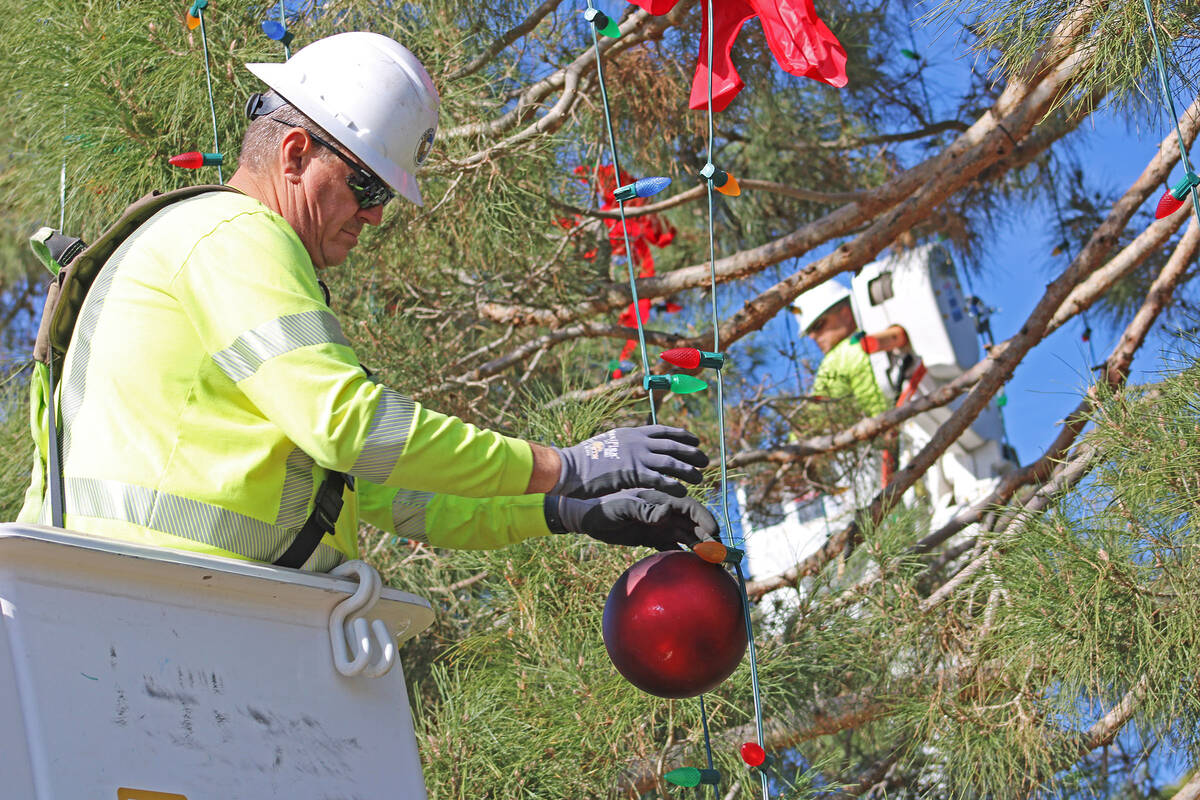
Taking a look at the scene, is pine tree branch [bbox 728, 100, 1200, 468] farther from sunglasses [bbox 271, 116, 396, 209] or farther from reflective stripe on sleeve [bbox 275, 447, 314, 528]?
reflective stripe on sleeve [bbox 275, 447, 314, 528]

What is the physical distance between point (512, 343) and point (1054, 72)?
1368mm

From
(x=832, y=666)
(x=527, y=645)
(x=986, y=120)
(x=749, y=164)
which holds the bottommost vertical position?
(x=832, y=666)

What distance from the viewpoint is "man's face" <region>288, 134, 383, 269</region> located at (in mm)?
1689

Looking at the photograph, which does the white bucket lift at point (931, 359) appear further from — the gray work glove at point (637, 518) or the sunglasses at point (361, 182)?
the sunglasses at point (361, 182)

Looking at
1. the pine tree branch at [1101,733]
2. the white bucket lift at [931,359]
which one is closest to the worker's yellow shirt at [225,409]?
the pine tree branch at [1101,733]

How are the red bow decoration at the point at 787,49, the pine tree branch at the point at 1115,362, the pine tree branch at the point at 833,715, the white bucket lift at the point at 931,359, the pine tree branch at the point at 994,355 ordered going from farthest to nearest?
the white bucket lift at the point at 931,359
the pine tree branch at the point at 994,355
the pine tree branch at the point at 1115,362
the pine tree branch at the point at 833,715
the red bow decoration at the point at 787,49

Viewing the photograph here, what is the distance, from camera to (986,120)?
2.74 metres

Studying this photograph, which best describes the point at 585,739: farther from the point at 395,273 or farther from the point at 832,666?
the point at 395,273

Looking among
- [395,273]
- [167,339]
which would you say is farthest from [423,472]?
[395,273]

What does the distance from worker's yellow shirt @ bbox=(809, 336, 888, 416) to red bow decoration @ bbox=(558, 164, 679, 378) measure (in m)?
0.62

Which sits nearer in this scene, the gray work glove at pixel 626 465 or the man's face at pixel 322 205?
A: the gray work glove at pixel 626 465

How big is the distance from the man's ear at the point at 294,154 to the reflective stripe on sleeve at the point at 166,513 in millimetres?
A: 456

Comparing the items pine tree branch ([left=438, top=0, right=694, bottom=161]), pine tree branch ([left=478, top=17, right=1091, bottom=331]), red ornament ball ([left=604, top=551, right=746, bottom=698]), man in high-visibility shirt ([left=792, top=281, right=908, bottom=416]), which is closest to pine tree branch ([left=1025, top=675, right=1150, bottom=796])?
red ornament ball ([left=604, top=551, right=746, bottom=698])

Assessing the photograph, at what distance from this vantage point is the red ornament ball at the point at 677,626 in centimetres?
156
